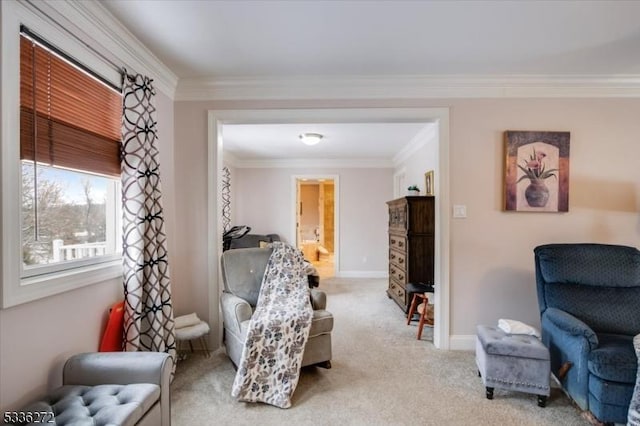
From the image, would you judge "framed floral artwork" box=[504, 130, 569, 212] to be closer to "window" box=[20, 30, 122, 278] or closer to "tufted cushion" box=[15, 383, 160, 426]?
"tufted cushion" box=[15, 383, 160, 426]

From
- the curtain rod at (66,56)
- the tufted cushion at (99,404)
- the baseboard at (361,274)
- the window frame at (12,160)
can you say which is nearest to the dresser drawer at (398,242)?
the baseboard at (361,274)

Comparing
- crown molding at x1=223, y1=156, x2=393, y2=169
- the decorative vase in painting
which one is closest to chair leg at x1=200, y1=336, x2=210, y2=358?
the decorative vase in painting

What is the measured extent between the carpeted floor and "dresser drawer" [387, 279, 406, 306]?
972 millimetres

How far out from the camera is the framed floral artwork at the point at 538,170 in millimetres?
2906

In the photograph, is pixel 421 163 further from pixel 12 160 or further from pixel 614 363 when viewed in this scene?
pixel 12 160

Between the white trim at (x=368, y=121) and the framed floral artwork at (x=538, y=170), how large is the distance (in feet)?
1.88

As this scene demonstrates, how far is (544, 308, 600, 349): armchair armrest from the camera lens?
192 cm

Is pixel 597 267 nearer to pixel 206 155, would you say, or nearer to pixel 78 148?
pixel 206 155

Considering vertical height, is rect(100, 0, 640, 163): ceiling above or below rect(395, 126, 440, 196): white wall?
above

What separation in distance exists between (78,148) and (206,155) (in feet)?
4.04

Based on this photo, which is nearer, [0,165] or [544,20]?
[0,165]

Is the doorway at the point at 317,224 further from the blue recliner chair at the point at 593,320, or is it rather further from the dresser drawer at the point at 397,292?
the blue recliner chair at the point at 593,320

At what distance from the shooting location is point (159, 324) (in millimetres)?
2289

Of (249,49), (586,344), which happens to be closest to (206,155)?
(249,49)
